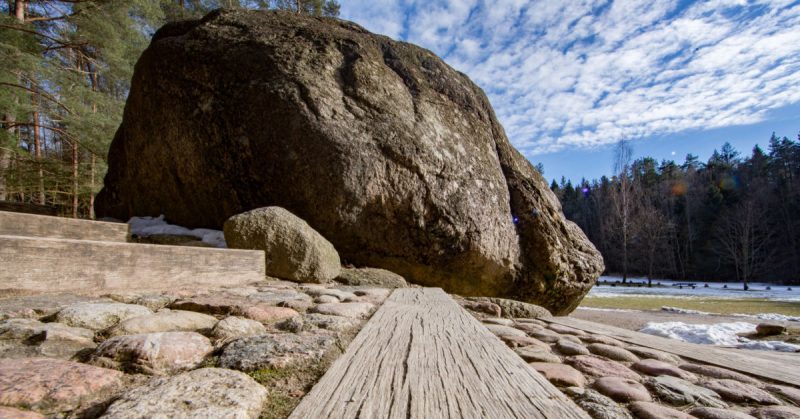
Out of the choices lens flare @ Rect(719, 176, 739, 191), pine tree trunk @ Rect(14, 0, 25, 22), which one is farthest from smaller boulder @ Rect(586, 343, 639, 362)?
lens flare @ Rect(719, 176, 739, 191)

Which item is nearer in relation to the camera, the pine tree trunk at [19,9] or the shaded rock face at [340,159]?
the shaded rock face at [340,159]

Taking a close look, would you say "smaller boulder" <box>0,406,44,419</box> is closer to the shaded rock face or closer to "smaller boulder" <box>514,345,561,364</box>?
"smaller boulder" <box>514,345,561,364</box>

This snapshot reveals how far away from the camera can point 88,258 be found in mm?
2201

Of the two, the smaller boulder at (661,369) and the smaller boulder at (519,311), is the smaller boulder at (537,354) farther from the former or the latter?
the smaller boulder at (519,311)

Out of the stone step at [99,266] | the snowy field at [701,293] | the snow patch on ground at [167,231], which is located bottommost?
the snowy field at [701,293]

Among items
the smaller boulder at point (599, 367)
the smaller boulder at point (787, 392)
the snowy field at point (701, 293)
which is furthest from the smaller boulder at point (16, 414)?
the snowy field at point (701, 293)

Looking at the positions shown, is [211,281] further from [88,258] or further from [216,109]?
[216,109]

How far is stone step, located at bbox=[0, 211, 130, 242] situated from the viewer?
3.44m

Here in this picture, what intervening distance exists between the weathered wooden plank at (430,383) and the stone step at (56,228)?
12.9 ft

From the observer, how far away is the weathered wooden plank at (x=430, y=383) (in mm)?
900

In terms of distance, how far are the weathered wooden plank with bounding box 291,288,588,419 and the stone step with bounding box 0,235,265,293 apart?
1775 mm

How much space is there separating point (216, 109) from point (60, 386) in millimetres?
5261

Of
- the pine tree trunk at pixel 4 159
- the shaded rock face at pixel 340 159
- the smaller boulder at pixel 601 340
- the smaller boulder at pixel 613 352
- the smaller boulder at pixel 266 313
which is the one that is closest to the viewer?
the smaller boulder at pixel 613 352

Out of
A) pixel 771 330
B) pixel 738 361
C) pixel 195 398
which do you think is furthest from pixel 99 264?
pixel 771 330
